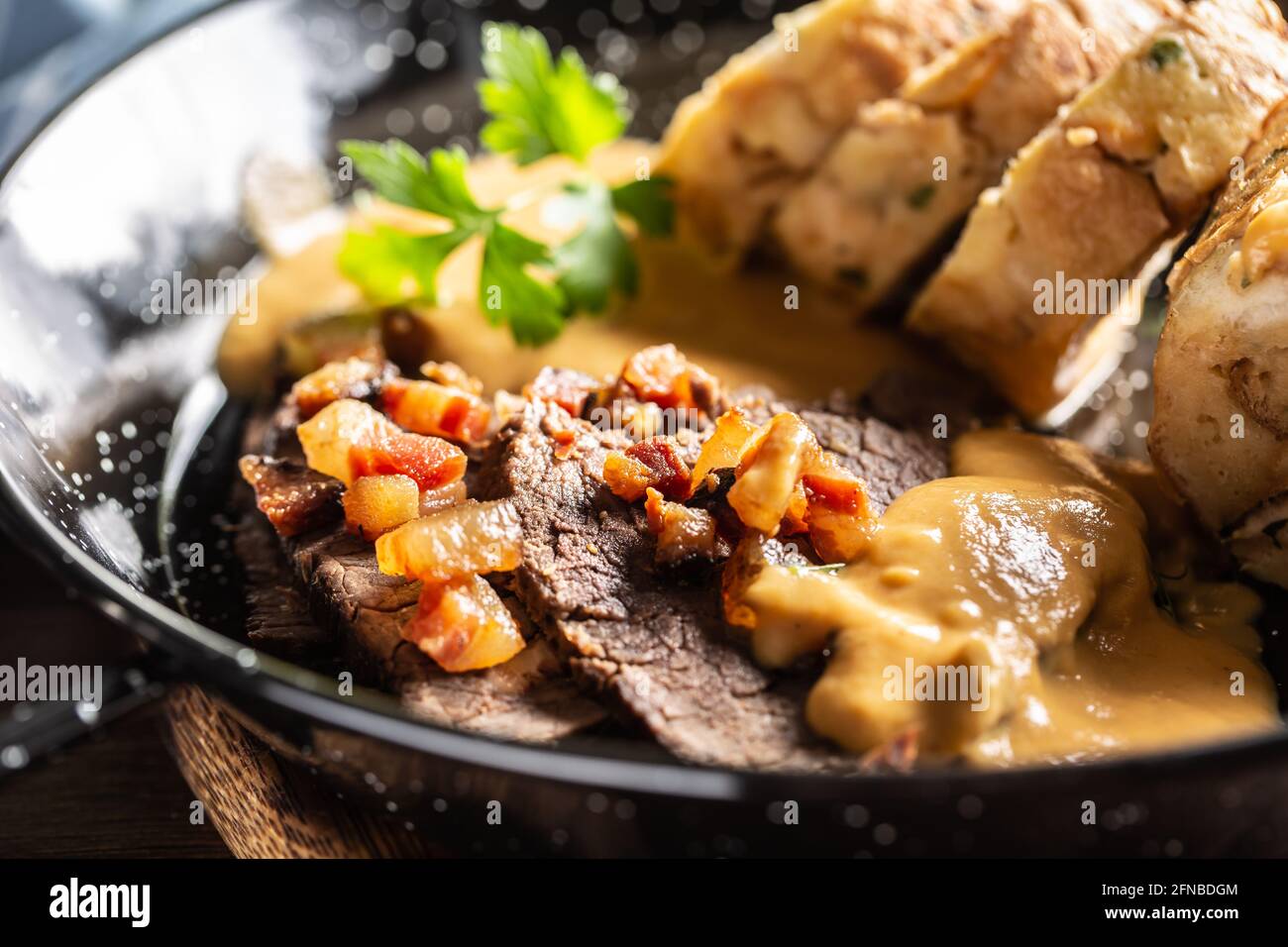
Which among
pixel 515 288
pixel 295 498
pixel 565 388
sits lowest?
pixel 295 498

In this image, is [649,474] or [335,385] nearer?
[649,474]

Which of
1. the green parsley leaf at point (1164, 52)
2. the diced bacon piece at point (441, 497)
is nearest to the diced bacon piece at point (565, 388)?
the diced bacon piece at point (441, 497)

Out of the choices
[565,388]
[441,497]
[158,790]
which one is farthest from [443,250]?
[158,790]

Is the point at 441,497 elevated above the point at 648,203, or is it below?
below

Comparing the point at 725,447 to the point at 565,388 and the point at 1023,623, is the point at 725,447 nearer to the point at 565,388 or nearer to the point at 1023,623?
the point at 565,388

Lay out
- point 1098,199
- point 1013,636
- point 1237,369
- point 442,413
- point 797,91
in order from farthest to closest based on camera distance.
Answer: point 797,91 → point 1098,199 → point 442,413 → point 1237,369 → point 1013,636

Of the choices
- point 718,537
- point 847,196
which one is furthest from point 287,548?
point 847,196
